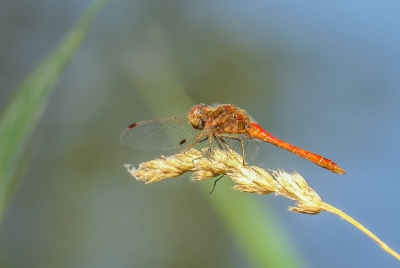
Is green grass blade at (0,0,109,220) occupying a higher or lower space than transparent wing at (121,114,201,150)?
lower

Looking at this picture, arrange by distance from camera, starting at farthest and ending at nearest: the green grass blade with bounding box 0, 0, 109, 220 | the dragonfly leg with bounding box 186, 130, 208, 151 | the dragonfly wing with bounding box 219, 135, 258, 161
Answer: the dragonfly wing with bounding box 219, 135, 258, 161, the dragonfly leg with bounding box 186, 130, 208, 151, the green grass blade with bounding box 0, 0, 109, 220

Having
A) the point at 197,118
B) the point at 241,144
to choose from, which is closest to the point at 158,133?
the point at 197,118

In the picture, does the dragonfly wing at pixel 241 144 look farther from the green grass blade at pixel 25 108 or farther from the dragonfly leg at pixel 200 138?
the green grass blade at pixel 25 108

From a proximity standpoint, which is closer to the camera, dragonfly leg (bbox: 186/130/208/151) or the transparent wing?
dragonfly leg (bbox: 186/130/208/151)

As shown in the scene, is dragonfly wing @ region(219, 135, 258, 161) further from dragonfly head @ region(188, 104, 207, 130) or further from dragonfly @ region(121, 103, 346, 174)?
dragonfly head @ region(188, 104, 207, 130)

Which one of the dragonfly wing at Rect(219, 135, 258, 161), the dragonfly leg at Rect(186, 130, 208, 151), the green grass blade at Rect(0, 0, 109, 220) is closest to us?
the green grass blade at Rect(0, 0, 109, 220)

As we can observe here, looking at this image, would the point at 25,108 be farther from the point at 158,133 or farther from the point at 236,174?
the point at 158,133

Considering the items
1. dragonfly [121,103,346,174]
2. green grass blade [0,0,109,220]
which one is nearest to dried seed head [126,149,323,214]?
green grass blade [0,0,109,220]

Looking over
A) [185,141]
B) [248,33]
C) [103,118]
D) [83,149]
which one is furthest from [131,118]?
[185,141]
